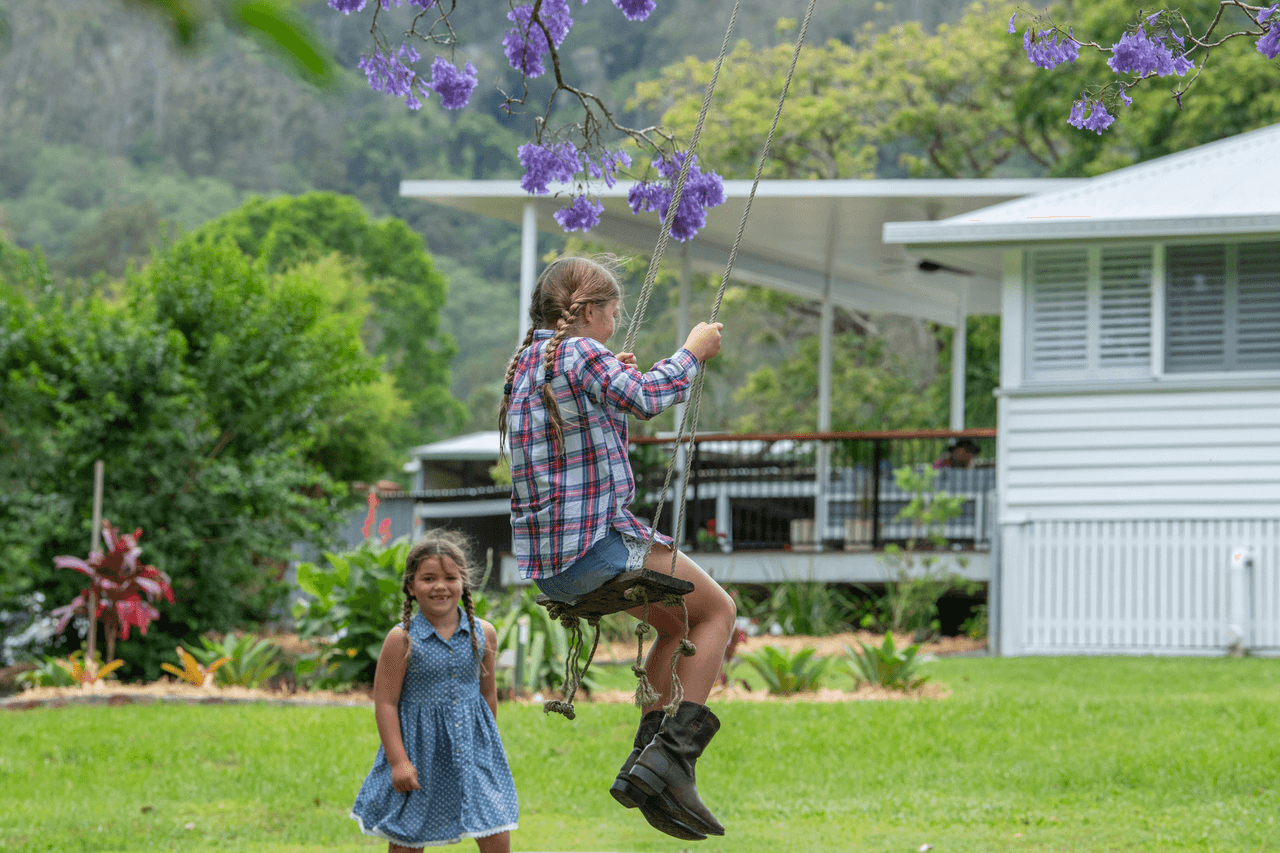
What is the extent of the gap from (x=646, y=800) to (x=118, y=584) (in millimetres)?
6990

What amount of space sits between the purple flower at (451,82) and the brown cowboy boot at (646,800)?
245cm

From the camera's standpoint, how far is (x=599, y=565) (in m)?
3.40

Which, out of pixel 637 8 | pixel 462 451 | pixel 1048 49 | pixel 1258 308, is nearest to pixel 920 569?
pixel 1258 308

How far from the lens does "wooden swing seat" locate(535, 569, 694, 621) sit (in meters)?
3.30

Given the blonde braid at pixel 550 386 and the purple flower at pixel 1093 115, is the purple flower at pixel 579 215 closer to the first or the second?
the blonde braid at pixel 550 386

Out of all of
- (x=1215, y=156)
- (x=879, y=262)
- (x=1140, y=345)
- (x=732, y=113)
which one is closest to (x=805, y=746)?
(x=1140, y=345)

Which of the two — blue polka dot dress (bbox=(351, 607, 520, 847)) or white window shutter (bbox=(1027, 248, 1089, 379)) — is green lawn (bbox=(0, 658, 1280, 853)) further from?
white window shutter (bbox=(1027, 248, 1089, 379))

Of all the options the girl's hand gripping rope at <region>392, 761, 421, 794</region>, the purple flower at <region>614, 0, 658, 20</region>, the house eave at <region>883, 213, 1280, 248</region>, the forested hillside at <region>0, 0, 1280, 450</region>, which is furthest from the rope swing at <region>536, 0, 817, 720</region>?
the house eave at <region>883, 213, 1280, 248</region>

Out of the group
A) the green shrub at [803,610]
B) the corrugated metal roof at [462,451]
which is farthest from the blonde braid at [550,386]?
the corrugated metal roof at [462,451]

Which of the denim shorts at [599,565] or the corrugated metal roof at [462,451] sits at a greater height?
the corrugated metal roof at [462,451]

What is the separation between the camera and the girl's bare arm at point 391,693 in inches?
167

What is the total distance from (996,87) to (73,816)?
22636 mm

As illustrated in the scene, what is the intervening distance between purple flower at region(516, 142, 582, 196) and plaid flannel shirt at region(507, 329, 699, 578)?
1.68 m

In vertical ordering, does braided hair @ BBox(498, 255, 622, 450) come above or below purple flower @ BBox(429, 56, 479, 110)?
below
